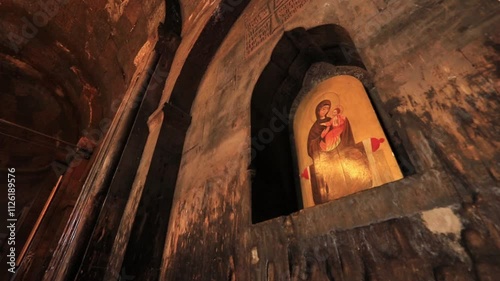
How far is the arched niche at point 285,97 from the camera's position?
1.72 metres

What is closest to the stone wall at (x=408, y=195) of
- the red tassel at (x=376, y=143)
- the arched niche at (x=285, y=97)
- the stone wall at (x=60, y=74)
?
the arched niche at (x=285, y=97)

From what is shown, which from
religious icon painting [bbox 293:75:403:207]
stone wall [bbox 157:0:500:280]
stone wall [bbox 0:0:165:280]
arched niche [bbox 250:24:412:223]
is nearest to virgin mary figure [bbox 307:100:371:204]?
religious icon painting [bbox 293:75:403:207]

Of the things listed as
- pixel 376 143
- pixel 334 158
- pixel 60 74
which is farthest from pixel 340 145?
pixel 60 74

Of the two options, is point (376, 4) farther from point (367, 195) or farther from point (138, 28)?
point (138, 28)

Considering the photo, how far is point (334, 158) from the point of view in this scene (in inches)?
65.0

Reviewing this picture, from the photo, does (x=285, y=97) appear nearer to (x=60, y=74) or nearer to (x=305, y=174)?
(x=305, y=174)

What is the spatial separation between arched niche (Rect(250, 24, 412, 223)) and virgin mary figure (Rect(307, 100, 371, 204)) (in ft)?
0.70

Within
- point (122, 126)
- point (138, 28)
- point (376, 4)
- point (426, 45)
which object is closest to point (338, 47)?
point (376, 4)

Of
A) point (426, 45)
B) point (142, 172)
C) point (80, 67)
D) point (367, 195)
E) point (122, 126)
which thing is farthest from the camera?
point (80, 67)

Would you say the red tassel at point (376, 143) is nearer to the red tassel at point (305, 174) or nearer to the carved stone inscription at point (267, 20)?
the red tassel at point (305, 174)

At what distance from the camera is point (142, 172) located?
2.50 m

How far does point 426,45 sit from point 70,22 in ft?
27.1

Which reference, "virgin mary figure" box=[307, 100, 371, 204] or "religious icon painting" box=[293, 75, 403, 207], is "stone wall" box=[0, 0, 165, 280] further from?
"virgin mary figure" box=[307, 100, 371, 204]

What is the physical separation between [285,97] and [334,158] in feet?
2.94
